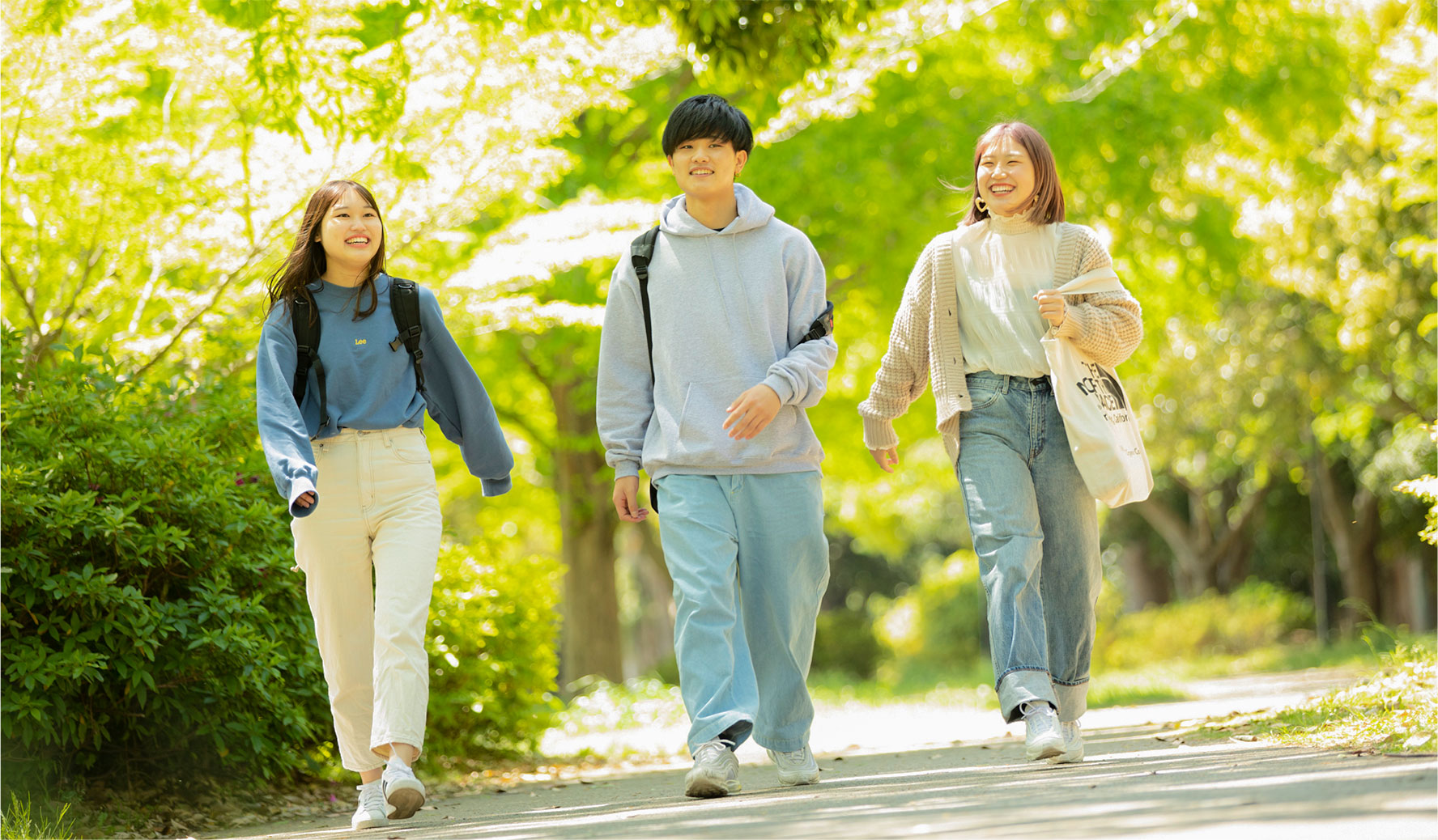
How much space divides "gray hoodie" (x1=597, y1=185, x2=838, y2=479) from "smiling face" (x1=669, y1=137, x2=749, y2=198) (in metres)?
0.11

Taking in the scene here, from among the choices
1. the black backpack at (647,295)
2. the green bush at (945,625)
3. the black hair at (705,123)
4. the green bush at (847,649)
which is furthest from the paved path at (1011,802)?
the green bush at (945,625)

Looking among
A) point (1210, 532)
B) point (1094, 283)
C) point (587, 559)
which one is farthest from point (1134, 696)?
point (1210, 532)

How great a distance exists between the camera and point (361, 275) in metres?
4.67

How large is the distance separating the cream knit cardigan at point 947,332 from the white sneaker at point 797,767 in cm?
112

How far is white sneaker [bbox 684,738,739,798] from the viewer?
4.12m

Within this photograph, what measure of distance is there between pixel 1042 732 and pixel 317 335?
8.45 feet

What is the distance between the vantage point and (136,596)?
474 cm

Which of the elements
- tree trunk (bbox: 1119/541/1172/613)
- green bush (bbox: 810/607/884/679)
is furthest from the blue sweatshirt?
tree trunk (bbox: 1119/541/1172/613)

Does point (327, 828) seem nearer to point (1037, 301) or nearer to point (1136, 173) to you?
point (1037, 301)

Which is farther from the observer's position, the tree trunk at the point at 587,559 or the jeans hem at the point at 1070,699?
the tree trunk at the point at 587,559

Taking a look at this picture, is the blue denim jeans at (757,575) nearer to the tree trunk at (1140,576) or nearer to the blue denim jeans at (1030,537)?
the blue denim jeans at (1030,537)

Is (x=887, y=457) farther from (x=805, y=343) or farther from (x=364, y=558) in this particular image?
(x=364, y=558)

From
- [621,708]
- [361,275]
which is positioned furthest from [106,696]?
[621,708]

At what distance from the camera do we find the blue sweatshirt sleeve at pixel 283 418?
13.1 ft
